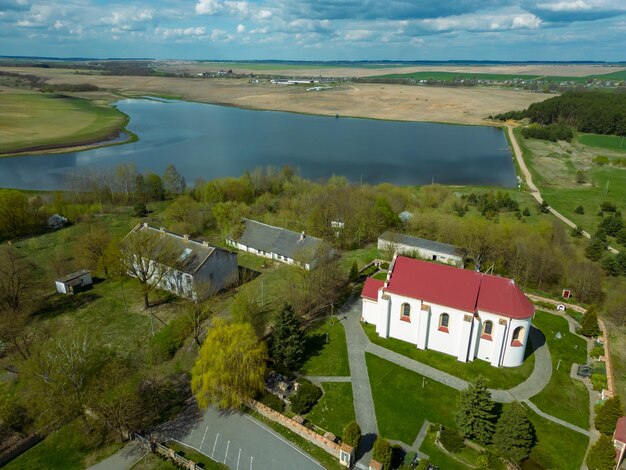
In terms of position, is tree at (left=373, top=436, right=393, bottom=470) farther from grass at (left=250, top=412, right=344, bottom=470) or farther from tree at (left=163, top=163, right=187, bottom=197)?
tree at (left=163, top=163, right=187, bottom=197)

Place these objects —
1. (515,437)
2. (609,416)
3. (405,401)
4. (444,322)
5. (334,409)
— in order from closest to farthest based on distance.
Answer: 1. (515,437)
2. (609,416)
3. (334,409)
4. (405,401)
5. (444,322)

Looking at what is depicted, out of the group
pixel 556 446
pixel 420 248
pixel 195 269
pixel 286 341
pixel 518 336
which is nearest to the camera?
pixel 556 446

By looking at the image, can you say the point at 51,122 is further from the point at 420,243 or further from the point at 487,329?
the point at 487,329

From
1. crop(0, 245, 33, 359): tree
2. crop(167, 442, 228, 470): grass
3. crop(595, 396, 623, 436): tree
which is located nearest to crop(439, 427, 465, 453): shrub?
crop(595, 396, 623, 436): tree

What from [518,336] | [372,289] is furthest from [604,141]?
[372,289]

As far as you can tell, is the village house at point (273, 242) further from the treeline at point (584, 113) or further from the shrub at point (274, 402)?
the treeline at point (584, 113)

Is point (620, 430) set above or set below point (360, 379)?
above

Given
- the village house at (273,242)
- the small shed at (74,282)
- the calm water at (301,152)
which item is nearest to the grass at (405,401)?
the village house at (273,242)
